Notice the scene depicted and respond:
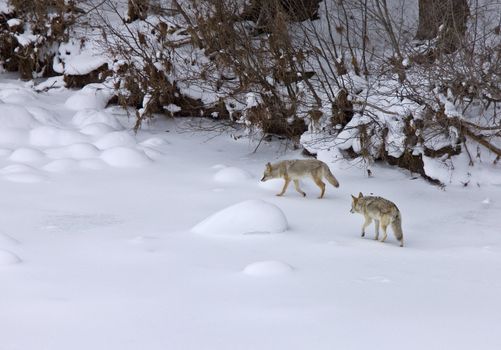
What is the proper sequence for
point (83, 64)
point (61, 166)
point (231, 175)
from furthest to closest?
point (83, 64) → point (61, 166) → point (231, 175)

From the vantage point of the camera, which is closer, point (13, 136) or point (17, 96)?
point (13, 136)

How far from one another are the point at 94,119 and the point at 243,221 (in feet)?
23.9

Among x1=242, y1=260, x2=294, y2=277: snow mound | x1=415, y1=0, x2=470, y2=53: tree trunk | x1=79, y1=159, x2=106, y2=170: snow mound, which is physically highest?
x1=415, y1=0, x2=470, y2=53: tree trunk

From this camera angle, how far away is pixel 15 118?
14672 mm

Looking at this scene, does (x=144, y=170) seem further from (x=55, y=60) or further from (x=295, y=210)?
(x=55, y=60)

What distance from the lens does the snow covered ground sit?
18.9ft

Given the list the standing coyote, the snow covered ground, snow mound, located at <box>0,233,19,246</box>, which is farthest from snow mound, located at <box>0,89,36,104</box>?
snow mound, located at <box>0,233,19,246</box>

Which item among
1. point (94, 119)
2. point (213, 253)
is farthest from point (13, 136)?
point (213, 253)

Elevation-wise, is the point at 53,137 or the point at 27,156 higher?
the point at 53,137

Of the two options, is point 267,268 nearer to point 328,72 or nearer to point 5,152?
point 5,152

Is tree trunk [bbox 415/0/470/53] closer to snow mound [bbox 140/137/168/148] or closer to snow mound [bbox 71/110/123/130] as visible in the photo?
snow mound [bbox 140/137/168/148]

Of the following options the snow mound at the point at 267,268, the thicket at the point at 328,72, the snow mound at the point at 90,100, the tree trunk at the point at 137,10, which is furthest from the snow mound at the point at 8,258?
the tree trunk at the point at 137,10

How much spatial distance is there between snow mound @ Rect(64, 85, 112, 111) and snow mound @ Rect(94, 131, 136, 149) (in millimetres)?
2113

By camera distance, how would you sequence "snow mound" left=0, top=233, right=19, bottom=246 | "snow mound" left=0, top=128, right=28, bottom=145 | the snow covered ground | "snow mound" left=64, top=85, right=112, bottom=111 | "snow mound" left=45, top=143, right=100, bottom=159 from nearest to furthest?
1. the snow covered ground
2. "snow mound" left=0, top=233, right=19, bottom=246
3. "snow mound" left=45, top=143, right=100, bottom=159
4. "snow mound" left=0, top=128, right=28, bottom=145
5. "snow mound" left=64, top=85, right=112, bottom=111
